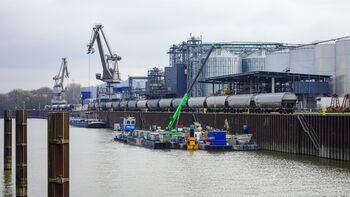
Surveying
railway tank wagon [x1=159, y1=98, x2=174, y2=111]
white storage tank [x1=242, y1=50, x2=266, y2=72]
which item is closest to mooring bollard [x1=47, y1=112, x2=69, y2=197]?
railway tank wagon [x1=159, y1=98, x2=174, y2=111]

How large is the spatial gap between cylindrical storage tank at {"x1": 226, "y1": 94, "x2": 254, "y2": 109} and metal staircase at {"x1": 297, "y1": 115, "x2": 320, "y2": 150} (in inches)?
760

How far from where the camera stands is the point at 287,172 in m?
45.8

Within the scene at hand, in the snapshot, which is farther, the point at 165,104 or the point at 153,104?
the point at 153,104

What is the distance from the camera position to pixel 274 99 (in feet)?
233

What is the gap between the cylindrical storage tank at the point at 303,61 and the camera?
10794cm

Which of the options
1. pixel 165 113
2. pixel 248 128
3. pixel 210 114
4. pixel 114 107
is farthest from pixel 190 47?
pixel 248 128

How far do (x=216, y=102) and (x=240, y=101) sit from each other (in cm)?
878

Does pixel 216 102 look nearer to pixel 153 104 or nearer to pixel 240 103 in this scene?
pixel 240 103

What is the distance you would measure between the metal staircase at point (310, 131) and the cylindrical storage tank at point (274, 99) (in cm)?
1079

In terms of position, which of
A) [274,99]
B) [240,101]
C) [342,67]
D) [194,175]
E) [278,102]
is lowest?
[194,175]

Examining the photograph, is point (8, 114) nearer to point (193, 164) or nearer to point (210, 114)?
point (193, 164)

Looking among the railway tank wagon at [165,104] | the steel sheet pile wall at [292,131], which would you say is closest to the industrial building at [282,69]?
the railway tank wagon at [165,104]

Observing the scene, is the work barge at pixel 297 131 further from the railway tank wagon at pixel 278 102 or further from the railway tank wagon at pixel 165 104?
the railway tank wagon at pixel 165 104

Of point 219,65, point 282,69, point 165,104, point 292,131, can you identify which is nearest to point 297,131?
point 292,131
